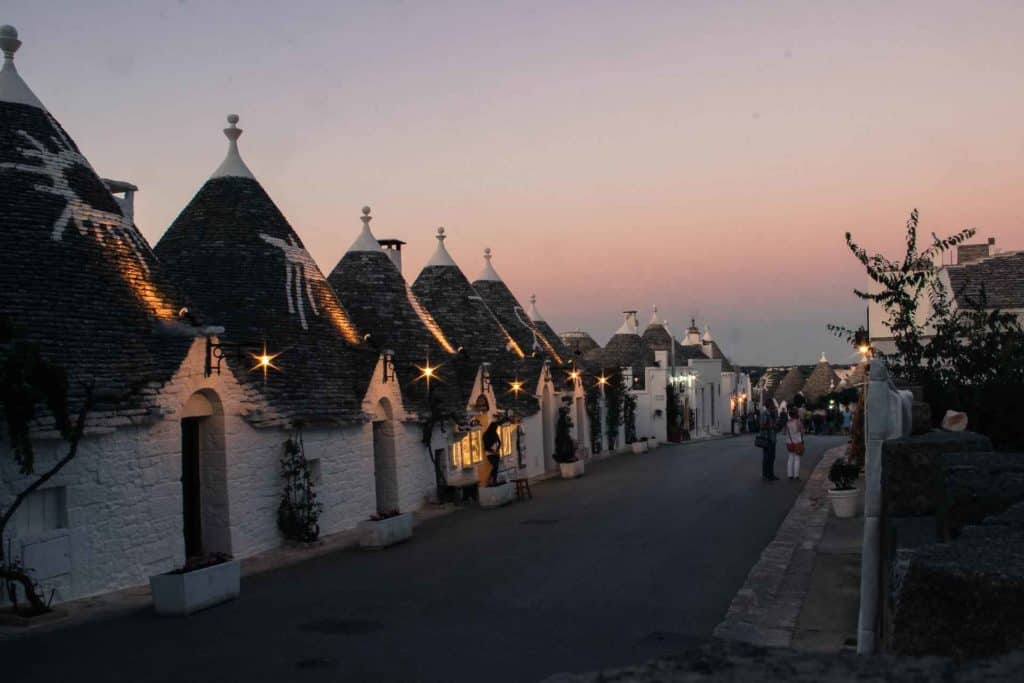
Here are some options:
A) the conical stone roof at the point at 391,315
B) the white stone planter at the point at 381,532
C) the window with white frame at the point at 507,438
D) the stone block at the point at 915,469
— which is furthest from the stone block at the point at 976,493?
the window with white frame at the point at 507,438

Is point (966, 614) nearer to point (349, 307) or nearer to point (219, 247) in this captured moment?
point (219, 247)

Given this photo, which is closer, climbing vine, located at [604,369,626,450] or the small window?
the small window

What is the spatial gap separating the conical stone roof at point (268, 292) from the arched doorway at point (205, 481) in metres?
1.42

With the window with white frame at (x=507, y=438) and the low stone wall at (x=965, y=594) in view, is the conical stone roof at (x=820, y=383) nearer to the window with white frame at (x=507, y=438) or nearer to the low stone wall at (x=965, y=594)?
the window with white frame at (x=507, y=438)

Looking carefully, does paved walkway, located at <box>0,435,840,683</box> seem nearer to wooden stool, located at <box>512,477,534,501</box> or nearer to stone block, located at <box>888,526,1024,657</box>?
wooden stool, located at <box>512,477,534,501</box>

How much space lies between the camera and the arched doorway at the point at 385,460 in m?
19.7

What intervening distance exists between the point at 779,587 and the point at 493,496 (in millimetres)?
9495

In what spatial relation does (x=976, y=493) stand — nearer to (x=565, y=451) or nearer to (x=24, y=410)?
(x=24, y=410)

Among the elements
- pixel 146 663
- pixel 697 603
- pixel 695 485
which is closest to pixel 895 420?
pixel 697 603

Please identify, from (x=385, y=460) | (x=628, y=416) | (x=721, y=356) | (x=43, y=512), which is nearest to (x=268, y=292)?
(x=385, y=460)

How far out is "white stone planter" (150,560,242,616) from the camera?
34.2 feet

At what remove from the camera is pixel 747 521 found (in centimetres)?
1666

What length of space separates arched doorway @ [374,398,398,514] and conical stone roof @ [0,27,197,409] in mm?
6118

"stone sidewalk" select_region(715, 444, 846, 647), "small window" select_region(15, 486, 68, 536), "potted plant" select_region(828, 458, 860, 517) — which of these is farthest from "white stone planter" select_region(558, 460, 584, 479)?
"small window" select_region(15, 486, 68, 536)
